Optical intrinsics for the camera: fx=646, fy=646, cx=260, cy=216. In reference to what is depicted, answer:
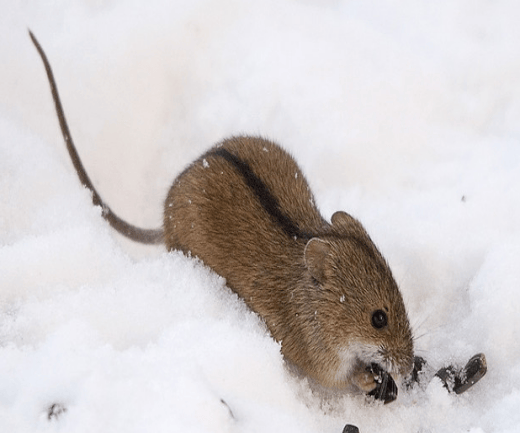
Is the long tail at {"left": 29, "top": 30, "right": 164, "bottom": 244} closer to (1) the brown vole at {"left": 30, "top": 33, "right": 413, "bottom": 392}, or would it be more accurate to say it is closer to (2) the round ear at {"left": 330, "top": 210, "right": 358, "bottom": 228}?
(1) the brown vole at {"left": 30, "top": 33, "right": 413, "bottom": 392}

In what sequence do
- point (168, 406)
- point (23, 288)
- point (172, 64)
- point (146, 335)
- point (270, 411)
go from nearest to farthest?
point (168, 406) → point (270, 411) → point (146, 335) → point (23, 288) → point (172, 64)

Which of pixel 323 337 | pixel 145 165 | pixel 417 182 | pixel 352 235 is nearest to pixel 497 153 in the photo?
pixel 417 182

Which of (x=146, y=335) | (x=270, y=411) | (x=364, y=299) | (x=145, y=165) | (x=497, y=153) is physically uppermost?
(x=497, y=153)

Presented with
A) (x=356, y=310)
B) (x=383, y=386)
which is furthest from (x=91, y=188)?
(x=383, y=386)

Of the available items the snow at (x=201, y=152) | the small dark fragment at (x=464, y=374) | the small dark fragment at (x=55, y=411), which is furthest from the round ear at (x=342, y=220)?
the small dark fragment at (x=55, y=411)

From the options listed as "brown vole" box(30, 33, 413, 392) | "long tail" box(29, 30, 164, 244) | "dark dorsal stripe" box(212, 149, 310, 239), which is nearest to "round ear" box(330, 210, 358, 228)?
"brown vole" box(30, 33, 413, 392)

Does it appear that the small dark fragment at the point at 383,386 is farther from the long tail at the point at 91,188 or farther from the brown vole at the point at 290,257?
the long tail at the point at 91,188

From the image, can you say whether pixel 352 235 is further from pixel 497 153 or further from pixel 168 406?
pixel 497 153
